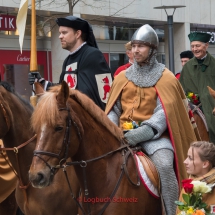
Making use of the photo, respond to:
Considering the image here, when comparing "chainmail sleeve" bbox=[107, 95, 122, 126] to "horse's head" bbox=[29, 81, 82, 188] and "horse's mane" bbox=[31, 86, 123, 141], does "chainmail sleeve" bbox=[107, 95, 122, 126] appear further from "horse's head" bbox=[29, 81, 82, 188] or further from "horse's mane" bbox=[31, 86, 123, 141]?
"horse's head" bbox=[29, 81, 82, 188]

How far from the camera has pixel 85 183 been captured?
18.4 ft

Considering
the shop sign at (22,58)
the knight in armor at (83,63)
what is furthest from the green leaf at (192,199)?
the shop sign at (22,58)

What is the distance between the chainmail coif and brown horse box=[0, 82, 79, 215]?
1.17 meters

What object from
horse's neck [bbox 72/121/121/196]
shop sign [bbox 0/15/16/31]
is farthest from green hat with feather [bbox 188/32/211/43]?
shop sign [bbox 0/15/16/31]

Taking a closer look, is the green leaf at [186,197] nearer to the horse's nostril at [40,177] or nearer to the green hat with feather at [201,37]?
the horse's nostril at [40,177]

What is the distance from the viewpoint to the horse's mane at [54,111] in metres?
5.23

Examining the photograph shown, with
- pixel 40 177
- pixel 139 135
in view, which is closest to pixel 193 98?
pixel 139 135

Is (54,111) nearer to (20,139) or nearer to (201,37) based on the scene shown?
(20,139)

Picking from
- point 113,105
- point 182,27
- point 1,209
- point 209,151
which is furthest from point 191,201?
point 182,27

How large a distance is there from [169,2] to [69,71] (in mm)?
17039

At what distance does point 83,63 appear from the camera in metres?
6.93

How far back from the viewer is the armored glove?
594 centimetres

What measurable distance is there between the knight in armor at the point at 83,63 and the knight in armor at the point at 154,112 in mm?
539

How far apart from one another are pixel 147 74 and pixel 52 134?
1392 mm
